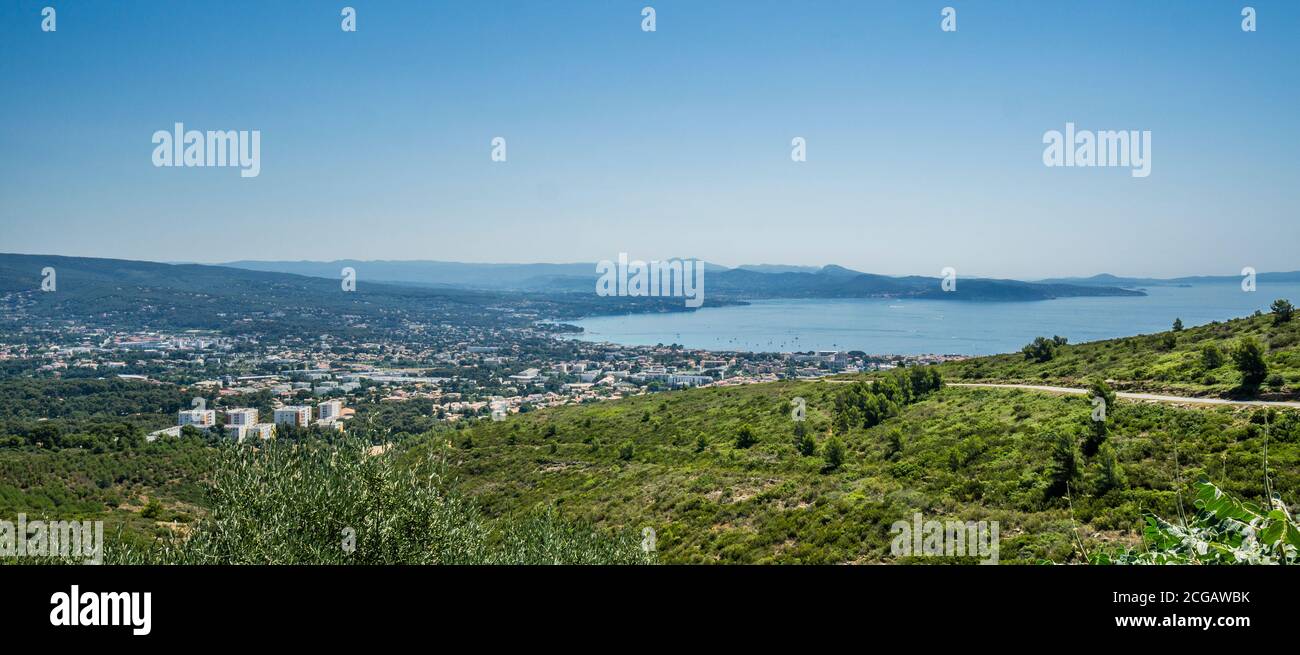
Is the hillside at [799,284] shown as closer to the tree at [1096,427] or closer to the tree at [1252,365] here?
the tree at [1252,365]

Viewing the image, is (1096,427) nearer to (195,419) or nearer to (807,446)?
(807,446)

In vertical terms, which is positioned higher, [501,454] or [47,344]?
[47,344]

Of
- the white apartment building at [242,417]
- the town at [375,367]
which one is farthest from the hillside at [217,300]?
the white apartment building at [242,417]

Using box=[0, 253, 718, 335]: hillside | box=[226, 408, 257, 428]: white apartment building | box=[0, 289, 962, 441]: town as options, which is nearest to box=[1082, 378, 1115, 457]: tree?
box=[0, 289, 962, 441]: town

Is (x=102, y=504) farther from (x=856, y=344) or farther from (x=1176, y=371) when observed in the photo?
(x=856, y=344)

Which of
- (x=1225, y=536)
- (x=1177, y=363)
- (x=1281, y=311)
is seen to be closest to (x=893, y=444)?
(x=1177, y=363)
